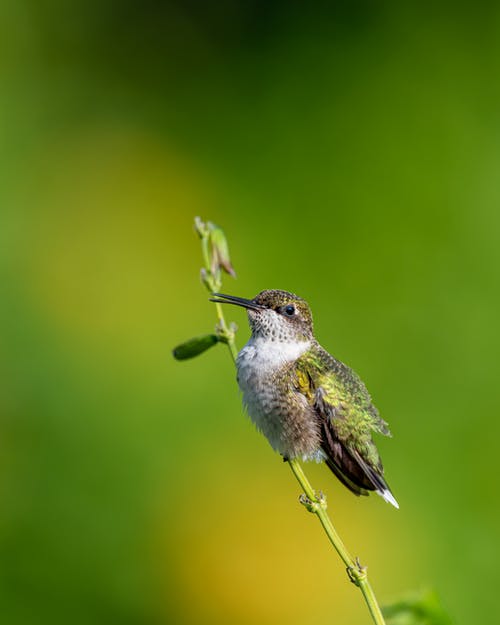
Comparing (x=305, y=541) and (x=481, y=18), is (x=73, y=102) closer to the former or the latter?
(x=481, y=18)

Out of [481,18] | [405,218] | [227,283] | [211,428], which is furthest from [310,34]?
[211,428]

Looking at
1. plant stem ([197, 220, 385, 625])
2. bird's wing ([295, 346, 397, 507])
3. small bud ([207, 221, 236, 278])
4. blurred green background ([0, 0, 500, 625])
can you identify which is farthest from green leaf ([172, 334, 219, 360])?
blurred green background ([0, 0, 500, 625])

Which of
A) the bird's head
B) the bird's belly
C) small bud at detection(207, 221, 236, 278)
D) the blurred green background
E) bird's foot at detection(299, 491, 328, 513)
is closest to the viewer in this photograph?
bird's foot at detection(299, 491, 328, 513)

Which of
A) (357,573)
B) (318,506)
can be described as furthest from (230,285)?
(357,573)

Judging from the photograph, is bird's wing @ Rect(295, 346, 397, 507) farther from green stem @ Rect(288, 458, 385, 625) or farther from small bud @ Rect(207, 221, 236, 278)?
small bud @ Rect(207, 221, 236, 278)

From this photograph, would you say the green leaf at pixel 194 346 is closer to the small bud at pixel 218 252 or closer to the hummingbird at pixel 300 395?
the small bud at pixel 218 252

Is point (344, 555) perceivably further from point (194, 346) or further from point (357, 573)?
point (194, 346)
